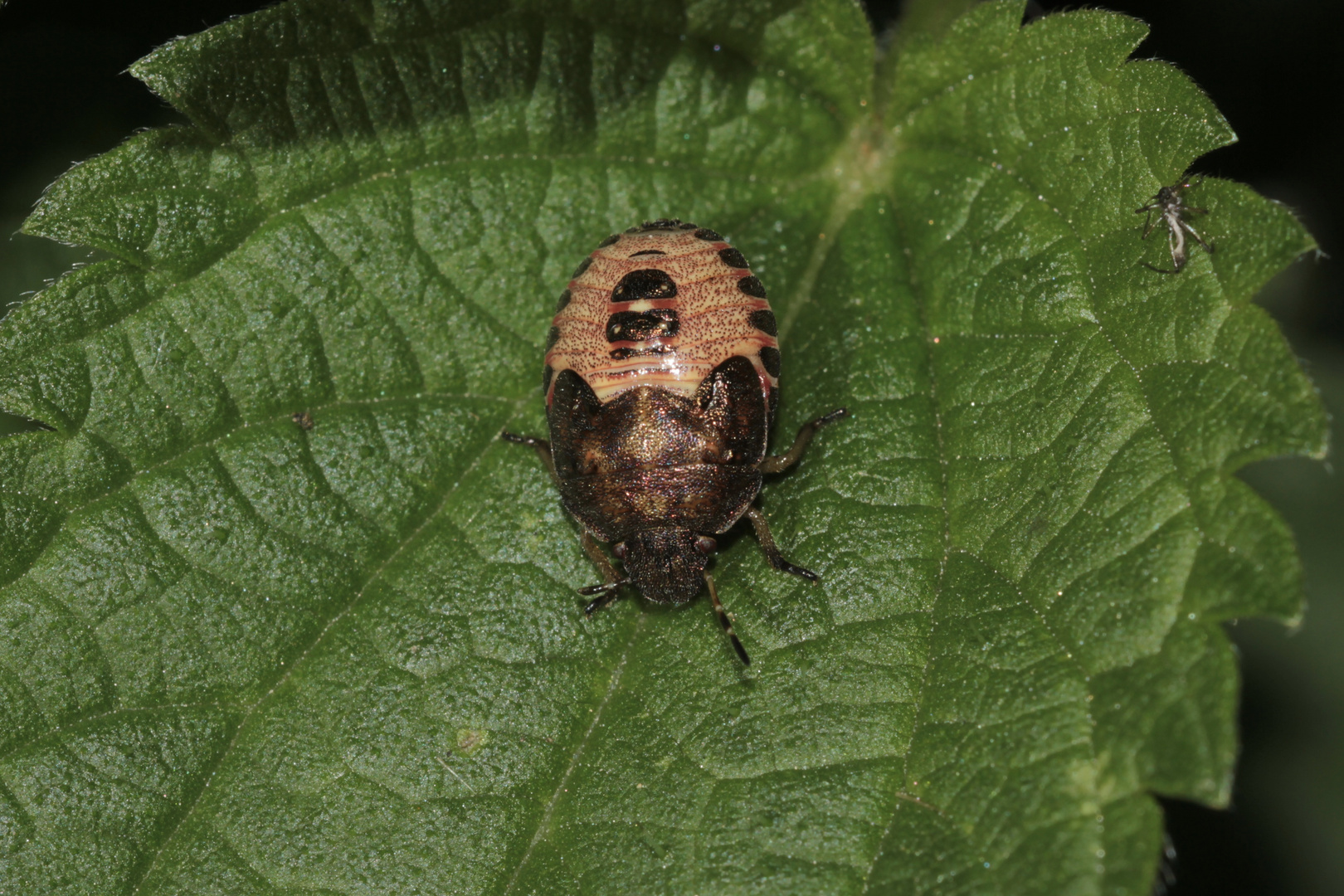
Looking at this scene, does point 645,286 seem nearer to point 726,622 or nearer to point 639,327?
point 639,327

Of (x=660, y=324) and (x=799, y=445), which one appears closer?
(x=660, y=324)

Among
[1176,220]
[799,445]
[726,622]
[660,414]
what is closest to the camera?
[1176,220]

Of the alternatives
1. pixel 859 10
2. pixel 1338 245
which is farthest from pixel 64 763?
pixel 1338 245

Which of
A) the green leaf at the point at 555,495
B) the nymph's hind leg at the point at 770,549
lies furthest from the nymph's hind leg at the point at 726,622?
the nymph's hind leg at the point at 770,549

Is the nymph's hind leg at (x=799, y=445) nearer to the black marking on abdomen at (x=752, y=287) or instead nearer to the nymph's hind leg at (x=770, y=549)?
the nymph's hind leg at (x=770, y=549)

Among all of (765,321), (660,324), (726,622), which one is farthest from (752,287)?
(726,622)

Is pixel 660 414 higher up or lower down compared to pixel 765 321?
lower down

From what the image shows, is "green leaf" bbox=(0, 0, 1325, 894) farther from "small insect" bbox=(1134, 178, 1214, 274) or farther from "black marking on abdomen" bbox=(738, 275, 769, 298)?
"black marking on abdomen" bbox=(738, 275, 769, 298)
